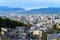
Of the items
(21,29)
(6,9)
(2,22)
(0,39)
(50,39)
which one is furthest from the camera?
(6,9)

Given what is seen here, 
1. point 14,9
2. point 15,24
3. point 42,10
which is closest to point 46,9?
point 42,10

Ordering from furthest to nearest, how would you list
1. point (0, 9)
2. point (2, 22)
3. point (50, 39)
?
point (0, 9), point (2, 22), point (50, 39)

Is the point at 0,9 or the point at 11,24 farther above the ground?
the point at 11,24

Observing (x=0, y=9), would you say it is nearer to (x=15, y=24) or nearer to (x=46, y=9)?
(x=46, y=9)

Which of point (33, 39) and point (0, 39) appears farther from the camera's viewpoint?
point (33, 39)

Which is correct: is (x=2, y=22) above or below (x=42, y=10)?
above

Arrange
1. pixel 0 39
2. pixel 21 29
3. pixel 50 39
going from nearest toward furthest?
pixel 50 39, pixel 0 39, pixel 21 29

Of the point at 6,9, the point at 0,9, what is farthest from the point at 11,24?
the point at 6,9

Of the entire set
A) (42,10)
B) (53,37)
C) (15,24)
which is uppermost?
(53,37)

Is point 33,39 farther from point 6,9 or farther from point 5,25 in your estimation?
point 6,9
